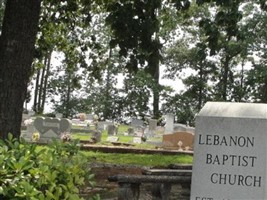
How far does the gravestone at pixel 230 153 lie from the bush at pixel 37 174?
180 cm

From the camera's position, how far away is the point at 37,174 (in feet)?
9.14

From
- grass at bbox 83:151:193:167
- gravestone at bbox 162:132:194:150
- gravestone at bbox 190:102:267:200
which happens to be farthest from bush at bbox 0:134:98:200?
gravestone at bbox 162:132:194:150

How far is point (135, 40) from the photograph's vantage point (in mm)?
9898

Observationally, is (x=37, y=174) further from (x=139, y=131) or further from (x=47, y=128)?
(x=139, y=131)

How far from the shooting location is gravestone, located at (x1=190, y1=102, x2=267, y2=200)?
15.1 feet

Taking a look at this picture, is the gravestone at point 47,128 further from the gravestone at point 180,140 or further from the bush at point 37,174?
the bush at point 37,174

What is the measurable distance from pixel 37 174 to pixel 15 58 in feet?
17.0

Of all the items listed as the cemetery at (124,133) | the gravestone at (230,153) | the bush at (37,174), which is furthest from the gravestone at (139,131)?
the bush at (37,174)

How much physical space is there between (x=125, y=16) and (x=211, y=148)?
5524 millimetres

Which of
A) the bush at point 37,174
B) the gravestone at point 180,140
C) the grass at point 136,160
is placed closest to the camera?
the bush at point 37,174

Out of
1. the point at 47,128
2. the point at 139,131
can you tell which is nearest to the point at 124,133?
the point at 139,131

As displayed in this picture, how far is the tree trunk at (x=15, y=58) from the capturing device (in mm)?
7590

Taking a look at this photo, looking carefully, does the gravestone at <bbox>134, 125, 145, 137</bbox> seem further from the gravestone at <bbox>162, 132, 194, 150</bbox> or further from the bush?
the bush

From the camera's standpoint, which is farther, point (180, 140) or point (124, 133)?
point (124, 133)
